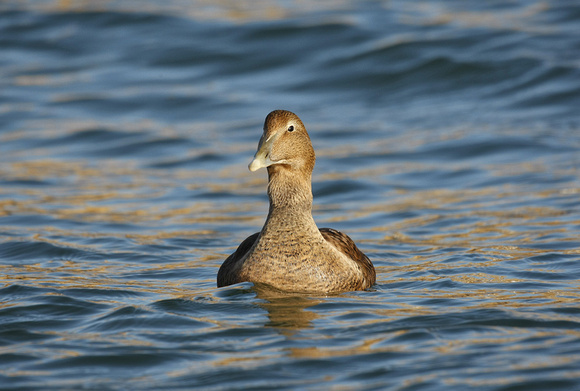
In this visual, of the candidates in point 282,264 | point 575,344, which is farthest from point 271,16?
point 575,344

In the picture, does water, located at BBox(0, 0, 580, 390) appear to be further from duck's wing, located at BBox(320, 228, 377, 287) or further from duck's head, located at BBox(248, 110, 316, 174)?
duck's head, located at BBox(248, 110, 316, 174)

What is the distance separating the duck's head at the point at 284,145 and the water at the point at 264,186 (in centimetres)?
106

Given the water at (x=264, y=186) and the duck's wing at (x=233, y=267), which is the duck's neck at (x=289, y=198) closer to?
the duck's wing at (x=233, y=267)

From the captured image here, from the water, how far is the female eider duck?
0.55 feet

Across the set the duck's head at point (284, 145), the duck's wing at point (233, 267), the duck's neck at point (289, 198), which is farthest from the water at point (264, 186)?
the duck's head at point (284, 145)

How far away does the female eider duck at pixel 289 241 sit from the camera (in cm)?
752

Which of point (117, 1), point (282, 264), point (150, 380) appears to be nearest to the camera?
point (150, 380)

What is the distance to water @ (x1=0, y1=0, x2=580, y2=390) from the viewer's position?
6246 millimetres

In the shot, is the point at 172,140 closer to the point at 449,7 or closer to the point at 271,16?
the point at 271,16

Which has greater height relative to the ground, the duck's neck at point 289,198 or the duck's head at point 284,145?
the duck's head at point 284,145

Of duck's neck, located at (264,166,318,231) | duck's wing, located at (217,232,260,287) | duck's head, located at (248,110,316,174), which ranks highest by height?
duck's head, located at (248,110,316,174)

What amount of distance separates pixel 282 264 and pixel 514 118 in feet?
31.3

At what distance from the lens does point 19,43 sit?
837 inches

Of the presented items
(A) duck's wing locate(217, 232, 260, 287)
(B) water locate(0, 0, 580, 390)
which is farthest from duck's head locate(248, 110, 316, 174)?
(B) water locate(0, 0, 580, 390)
